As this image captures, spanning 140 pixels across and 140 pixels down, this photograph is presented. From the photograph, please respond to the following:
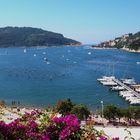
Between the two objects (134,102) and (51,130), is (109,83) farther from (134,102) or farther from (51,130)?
(51,130)

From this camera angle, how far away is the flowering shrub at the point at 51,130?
16.6 feet

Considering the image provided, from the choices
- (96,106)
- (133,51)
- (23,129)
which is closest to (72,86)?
(96,106)

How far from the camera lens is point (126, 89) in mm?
65750

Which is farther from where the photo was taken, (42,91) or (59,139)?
(42,91)

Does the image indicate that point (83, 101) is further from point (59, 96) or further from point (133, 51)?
point (133, 51)

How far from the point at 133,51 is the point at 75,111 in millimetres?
157953

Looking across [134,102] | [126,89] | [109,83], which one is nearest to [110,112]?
[134,102]

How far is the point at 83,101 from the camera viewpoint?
55.7m

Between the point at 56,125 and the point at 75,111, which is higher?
the point at 56,125

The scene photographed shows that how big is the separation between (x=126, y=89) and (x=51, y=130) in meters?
61.2

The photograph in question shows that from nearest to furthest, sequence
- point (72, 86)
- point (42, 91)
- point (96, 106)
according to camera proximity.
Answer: point (96, 106), point (42, 91), point (72, 86)

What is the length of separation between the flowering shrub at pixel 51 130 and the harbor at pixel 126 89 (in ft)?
159

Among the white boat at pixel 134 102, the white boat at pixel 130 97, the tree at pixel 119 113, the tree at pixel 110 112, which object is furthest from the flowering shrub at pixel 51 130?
the white boat at pixel 130 97

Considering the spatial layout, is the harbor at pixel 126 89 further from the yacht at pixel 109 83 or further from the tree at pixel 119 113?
the tree at pixel 119 113
